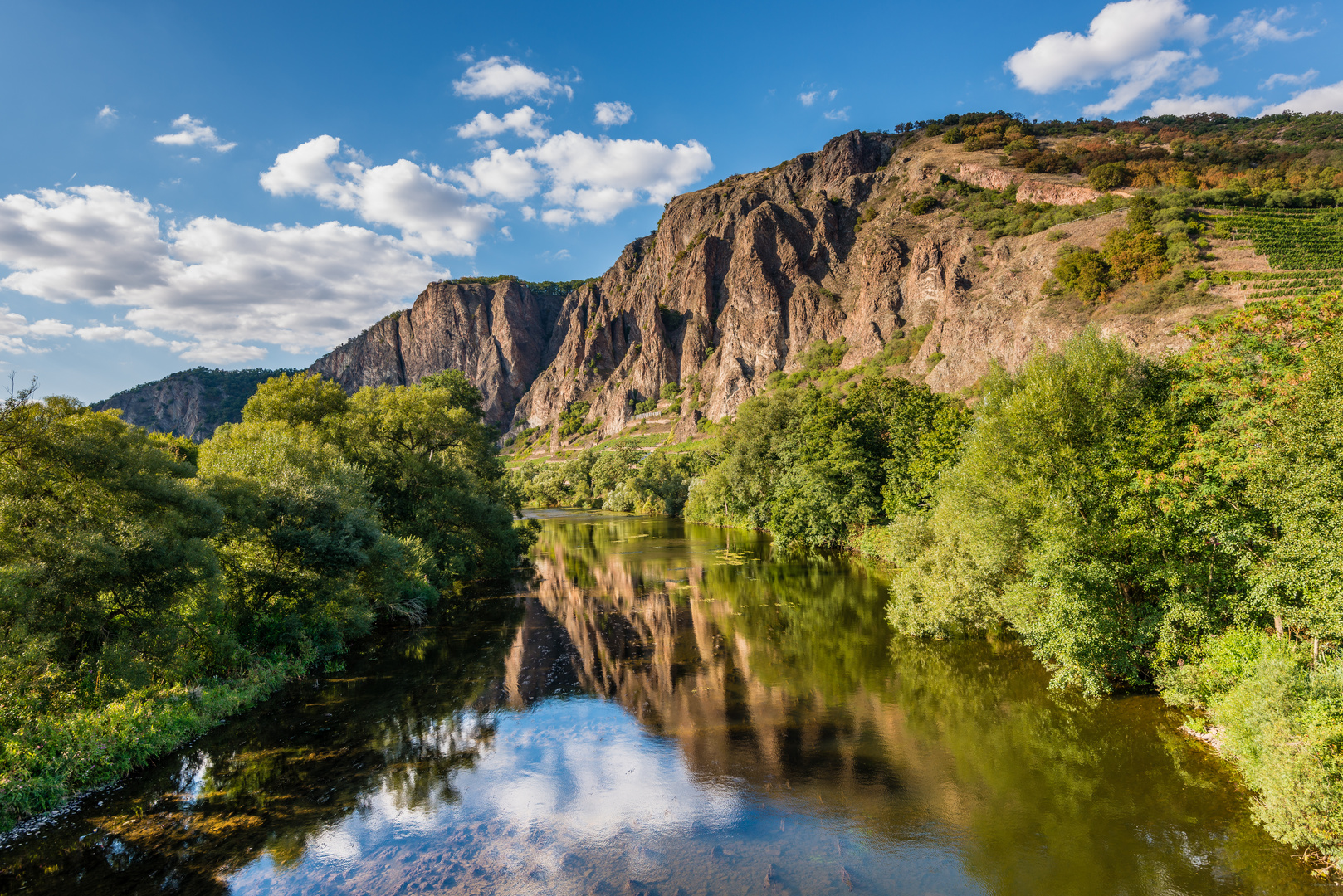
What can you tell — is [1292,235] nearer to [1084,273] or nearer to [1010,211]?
[1084,273]

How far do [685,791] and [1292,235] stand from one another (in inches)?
3774

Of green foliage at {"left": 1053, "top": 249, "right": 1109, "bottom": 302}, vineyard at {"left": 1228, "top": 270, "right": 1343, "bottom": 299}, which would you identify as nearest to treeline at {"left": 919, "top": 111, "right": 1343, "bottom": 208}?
green foliage at {"left": 1053, "top": 249, "right": 1109, "bottom": 302}

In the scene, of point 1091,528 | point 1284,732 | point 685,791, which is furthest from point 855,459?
point 1284,732

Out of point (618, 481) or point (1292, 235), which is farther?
point (618, 481)

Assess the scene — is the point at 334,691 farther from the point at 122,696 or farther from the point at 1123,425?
the point at 1123,425

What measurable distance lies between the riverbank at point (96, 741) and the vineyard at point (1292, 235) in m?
84.9

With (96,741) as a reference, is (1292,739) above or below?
below

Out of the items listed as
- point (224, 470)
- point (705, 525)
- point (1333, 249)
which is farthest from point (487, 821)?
point (1333, 249)

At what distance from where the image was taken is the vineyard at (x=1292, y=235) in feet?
198

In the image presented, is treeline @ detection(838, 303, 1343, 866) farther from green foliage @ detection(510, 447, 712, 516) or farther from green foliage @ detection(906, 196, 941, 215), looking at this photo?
green foliage @ detection(906, 196, 941, 215)

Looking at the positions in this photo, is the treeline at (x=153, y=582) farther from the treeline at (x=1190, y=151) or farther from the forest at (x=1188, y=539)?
the treeline at (x=1190, y=151)

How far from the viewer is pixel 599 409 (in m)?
174

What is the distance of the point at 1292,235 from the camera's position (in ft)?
221

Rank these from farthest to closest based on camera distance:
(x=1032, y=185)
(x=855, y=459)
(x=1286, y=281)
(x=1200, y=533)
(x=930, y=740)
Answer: (x=1032, y=185) → (x=1286, y=281) → (x=855, y=459) → (x=930, y=740) → (x=1200, y=533)
